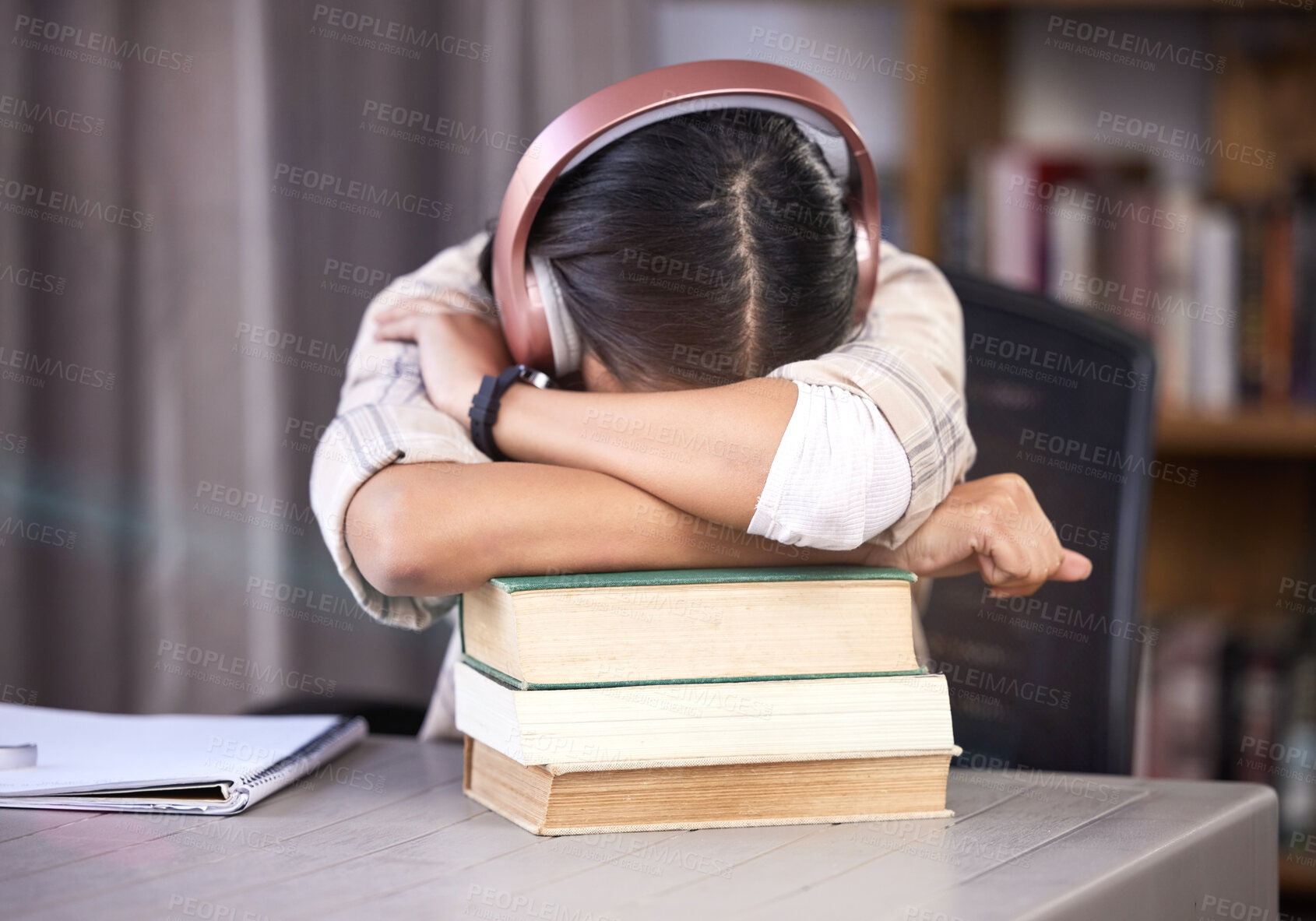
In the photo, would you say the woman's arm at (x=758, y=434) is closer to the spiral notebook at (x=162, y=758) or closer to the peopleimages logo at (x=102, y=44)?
the spiral notebook at (x=162, y=758)

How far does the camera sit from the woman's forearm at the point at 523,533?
612mm

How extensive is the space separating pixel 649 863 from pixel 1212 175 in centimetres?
177

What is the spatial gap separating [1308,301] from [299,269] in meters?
1.40

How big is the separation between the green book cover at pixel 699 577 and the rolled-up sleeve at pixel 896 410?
0.6 inches

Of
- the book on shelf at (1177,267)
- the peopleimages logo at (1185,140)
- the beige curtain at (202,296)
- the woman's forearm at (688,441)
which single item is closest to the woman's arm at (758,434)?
the woman's forearm at (688,441)

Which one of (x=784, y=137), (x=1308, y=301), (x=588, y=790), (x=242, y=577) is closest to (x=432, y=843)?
(x=588, y=790)

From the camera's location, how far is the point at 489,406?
27.1 inches

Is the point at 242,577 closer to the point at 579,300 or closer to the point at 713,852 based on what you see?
the point at 579,300

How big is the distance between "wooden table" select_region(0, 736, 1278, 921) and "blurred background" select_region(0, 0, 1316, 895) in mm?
927

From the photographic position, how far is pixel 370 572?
0.64 meters

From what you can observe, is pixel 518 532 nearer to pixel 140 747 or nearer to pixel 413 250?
pixel 140 747

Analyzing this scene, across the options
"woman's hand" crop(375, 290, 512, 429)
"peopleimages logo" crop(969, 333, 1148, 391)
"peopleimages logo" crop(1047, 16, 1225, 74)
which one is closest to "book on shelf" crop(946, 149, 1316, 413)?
"peopleimages logo" crop(1047, 16, 1225, 74)

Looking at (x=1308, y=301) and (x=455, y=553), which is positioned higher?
(x=1308, y=301)

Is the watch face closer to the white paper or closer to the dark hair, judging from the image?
the dark hair
